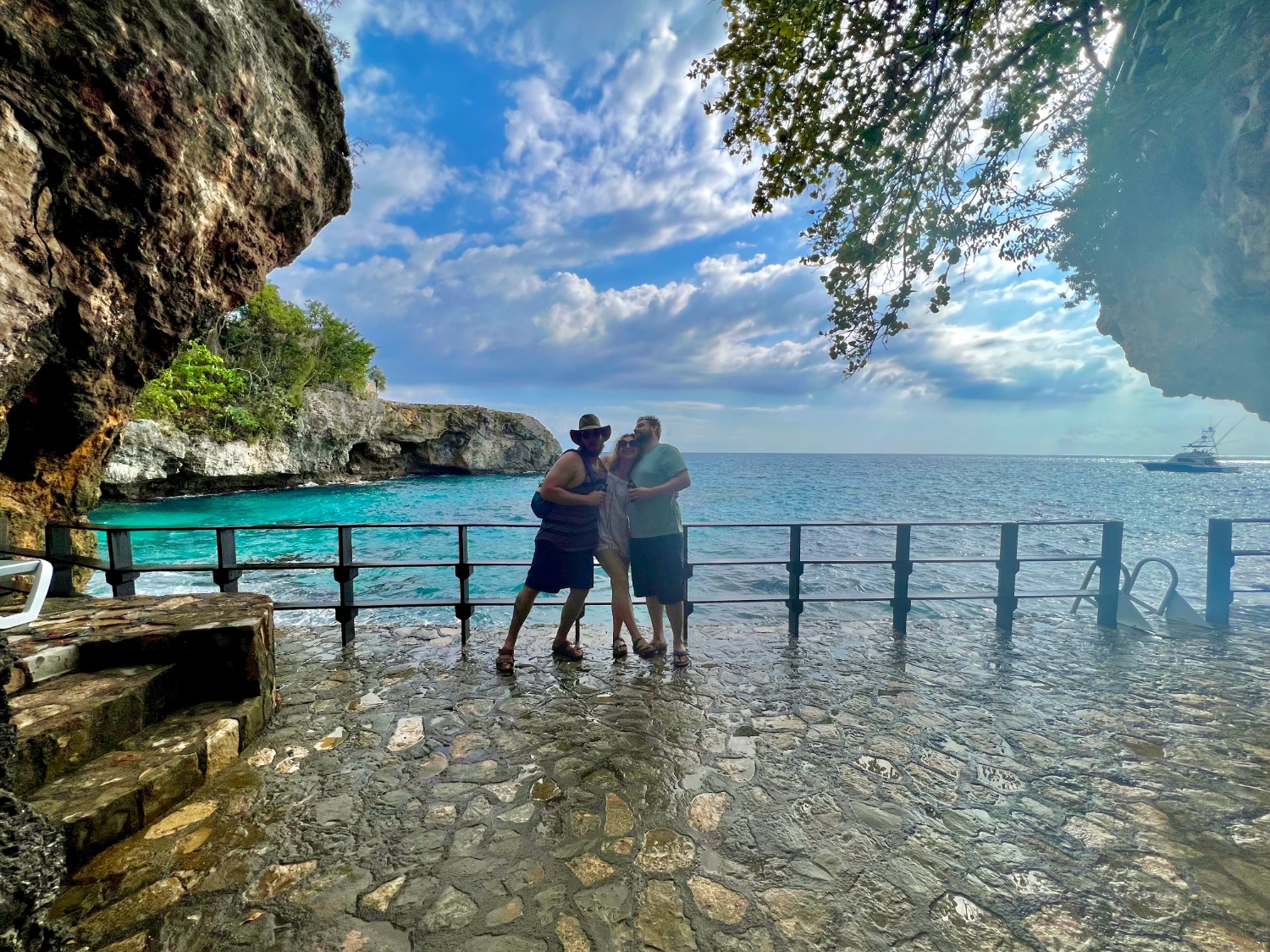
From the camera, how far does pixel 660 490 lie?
3611mm

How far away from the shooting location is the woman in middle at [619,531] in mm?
3793

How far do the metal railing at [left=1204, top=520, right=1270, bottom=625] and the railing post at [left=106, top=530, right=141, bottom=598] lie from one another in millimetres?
9875

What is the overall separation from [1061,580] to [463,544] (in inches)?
591

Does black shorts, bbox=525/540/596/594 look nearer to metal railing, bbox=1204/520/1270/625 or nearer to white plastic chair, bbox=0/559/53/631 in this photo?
white plastic chair, bbox=0/559/53/631

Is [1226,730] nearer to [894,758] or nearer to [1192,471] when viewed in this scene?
[894,758]

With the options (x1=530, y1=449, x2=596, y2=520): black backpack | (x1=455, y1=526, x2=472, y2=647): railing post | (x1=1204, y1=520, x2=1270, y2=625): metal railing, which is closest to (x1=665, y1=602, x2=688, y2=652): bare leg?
(x1=530, y1=449, x2=596, y2=520): black backpack

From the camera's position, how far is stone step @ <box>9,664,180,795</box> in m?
2.00

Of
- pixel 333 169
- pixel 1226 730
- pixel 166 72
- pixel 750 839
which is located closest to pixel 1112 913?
pixel 750 839

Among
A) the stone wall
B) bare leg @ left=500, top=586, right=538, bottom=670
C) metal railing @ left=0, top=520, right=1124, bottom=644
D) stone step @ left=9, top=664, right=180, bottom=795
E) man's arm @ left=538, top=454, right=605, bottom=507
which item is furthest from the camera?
metal railing @ left=0, top=520, right=1124, bottom=644

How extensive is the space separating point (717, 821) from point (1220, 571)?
241 inches

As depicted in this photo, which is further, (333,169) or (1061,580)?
(1061,580)

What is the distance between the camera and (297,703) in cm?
317

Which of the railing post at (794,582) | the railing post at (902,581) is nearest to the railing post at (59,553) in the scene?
the railing post at (794,582)

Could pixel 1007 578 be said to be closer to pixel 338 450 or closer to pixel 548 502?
pixel 548 502
